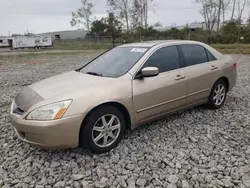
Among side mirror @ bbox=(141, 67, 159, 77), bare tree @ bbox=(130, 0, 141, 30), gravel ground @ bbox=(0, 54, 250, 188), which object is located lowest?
gravel ground @ bbox=(0, 54, 250, 188)

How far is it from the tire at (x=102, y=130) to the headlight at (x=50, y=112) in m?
0.32

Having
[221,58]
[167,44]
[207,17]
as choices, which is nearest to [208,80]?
[221,58]

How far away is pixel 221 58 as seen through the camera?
4.47 meters

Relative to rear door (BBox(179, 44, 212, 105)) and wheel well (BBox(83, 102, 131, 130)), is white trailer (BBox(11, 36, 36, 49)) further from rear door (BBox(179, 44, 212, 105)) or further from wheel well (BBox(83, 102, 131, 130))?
wheel well (BBox(83, 102, 131, 130))

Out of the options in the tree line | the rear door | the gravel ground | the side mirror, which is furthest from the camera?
the tree line

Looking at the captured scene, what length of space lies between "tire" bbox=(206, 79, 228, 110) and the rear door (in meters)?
0.19

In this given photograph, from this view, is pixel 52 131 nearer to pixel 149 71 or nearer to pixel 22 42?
pixel 149 71

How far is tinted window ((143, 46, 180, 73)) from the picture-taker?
3435mm

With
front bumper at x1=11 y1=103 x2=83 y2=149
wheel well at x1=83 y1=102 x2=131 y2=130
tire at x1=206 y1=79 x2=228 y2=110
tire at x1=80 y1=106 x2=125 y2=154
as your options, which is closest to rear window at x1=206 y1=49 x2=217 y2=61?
tire at x1=206 y1=79 x2=228 y2=110

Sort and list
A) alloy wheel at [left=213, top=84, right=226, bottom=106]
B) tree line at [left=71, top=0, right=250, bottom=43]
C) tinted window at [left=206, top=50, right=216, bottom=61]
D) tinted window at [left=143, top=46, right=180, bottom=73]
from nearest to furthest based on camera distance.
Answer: tinted window at [left=143, top=46, right=180, bottom=73] < tinted window at [left=206, top=50, right=216, bottom=61] < alloy wheel at [left=213, top=84, right=226, bottom=106] < tree line at [left=71, top=0, right=250, bottom=43]

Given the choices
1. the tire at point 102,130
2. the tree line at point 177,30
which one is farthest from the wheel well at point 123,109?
the tree line at point 177,30

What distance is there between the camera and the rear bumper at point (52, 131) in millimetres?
2527

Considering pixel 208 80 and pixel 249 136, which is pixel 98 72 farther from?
pixel 249 136

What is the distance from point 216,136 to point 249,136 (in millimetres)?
492
